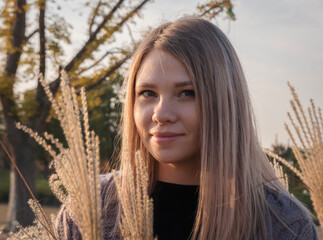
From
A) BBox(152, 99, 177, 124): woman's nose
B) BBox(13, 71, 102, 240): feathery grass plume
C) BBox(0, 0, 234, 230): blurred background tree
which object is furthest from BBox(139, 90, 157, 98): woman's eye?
BBox(0, 0, 234, 230): blurred background tree

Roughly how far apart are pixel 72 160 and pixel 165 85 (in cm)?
73

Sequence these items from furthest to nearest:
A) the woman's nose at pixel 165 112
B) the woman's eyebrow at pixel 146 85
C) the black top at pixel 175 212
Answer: the black top at pixel 175 212, the woman's eyebrow at pixel 146 85, the woman's nose at pixel 165 112

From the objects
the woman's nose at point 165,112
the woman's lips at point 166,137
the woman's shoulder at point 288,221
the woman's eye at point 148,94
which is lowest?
the woman's shoulder at point 288,221

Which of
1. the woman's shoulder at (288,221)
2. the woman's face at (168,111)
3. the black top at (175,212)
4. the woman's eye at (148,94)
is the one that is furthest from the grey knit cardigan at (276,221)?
the woman's eye at (148,94)

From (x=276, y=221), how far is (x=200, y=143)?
529mm

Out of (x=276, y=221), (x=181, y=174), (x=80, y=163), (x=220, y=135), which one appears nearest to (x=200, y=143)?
(x=220, y=135)

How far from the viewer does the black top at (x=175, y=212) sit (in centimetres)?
207

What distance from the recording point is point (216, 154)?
76.2 inches

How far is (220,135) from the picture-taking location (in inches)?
76.0

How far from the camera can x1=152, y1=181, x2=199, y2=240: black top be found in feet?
6.78

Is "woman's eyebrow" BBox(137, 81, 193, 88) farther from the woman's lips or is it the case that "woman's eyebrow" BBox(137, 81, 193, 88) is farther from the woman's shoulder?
the woman's shoulder

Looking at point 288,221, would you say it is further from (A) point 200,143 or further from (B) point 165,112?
(B) point 165,112

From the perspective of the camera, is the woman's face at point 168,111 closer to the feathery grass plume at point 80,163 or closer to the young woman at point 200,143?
the young woman at point 200,143

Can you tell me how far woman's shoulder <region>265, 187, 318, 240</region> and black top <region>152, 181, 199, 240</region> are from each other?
371 mm
